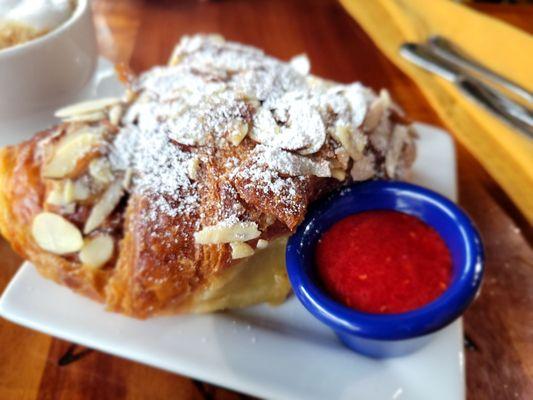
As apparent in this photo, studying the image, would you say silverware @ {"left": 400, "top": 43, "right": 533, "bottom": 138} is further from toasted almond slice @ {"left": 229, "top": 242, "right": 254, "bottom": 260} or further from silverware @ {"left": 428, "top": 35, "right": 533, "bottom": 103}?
toasted almond slice @ {"left": 229, "top": 242, "right": 254, "bottom": 260}

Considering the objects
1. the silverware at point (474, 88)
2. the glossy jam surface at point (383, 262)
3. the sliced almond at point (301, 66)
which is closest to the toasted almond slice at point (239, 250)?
the glossy jam surface at point (383, 262)

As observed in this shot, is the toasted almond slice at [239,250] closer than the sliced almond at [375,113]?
Yes

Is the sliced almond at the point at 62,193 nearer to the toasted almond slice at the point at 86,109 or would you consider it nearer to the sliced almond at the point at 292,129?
the toasted almond slice at the point at 86,109

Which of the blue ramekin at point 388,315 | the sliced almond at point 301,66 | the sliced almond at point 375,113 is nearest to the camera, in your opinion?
the blue ramekin at point 388,315

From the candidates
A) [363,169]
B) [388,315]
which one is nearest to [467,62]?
[363,169]

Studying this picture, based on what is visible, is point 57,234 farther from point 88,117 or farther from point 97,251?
point 88,117

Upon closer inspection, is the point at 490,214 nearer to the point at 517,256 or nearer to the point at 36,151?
the point at 517,256

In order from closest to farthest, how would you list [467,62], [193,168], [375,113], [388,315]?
[388,315]
[193,168]
[375,113]
[467,62]
